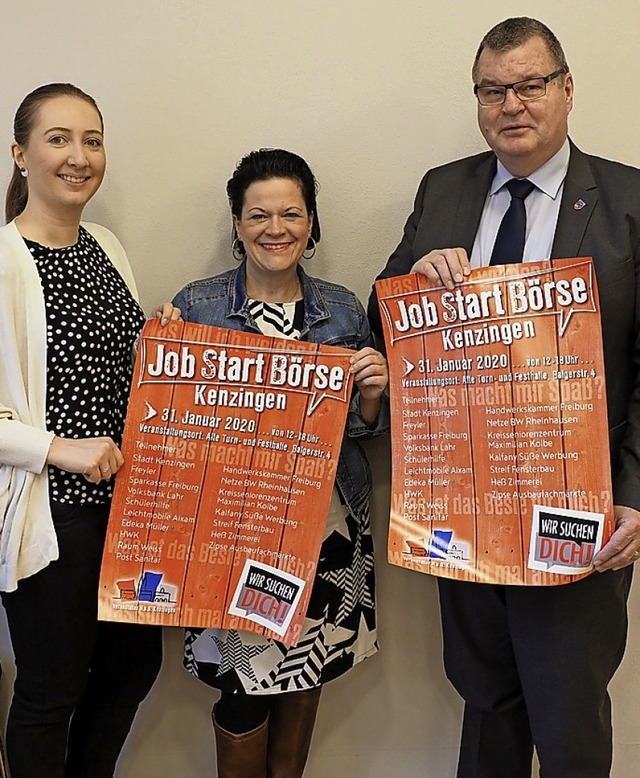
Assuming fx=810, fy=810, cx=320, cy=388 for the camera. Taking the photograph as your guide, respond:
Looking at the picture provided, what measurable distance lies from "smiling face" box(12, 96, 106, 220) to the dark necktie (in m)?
0.77

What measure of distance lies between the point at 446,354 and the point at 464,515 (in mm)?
290

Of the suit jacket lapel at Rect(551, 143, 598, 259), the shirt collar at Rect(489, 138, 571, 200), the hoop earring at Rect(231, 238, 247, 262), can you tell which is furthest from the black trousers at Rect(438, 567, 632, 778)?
the hoop earring at Rect(231, 238, 247, 262)

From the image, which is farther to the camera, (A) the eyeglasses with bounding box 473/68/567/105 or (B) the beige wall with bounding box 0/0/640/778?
(B) the beige wall with bounding box 0/0/640/778

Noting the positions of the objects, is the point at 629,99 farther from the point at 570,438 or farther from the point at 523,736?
the point at 523,736

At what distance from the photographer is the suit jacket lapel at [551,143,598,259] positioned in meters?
1.45

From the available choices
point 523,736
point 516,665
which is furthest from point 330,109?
point 523,736

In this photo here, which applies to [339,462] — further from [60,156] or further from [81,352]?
[60,156]

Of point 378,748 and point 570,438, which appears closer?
point 570,438

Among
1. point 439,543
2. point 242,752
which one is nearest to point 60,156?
point 439,543

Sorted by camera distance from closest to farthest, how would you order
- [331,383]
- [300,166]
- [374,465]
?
[331,383] → [300,166] → [374,465]

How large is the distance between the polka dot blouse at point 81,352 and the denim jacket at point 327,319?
0.18 meters

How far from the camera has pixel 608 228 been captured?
1.46 m

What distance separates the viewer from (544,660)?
1488mm

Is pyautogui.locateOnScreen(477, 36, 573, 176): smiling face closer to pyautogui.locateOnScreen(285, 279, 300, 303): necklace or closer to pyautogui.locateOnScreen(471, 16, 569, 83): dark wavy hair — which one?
pyautogui.locateOnScreen(471, 16, 569, 83): dark wavy hair
